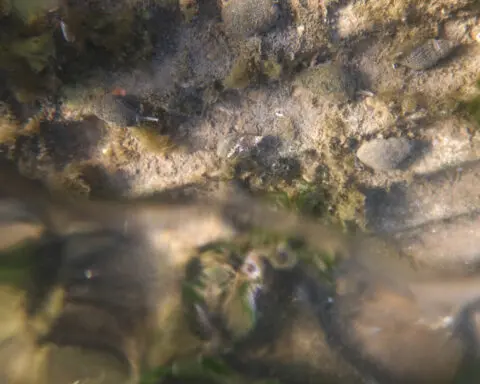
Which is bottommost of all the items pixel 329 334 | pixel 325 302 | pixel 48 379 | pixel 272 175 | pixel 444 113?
pixel 48 379

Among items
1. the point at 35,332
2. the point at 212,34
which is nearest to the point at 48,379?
the point at 35,332

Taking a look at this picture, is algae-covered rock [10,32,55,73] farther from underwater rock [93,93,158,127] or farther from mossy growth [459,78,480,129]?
mossy growth [459,78,480,129]

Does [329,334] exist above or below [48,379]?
above

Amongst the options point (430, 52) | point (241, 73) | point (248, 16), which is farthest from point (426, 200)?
point (248, 16)

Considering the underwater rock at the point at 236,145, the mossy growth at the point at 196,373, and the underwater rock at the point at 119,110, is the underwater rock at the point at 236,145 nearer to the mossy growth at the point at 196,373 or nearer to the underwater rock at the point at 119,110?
the underwater rock at the point at 119,110

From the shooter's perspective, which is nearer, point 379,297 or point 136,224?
point 136,224

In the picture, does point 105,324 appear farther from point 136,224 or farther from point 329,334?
point 329,334
